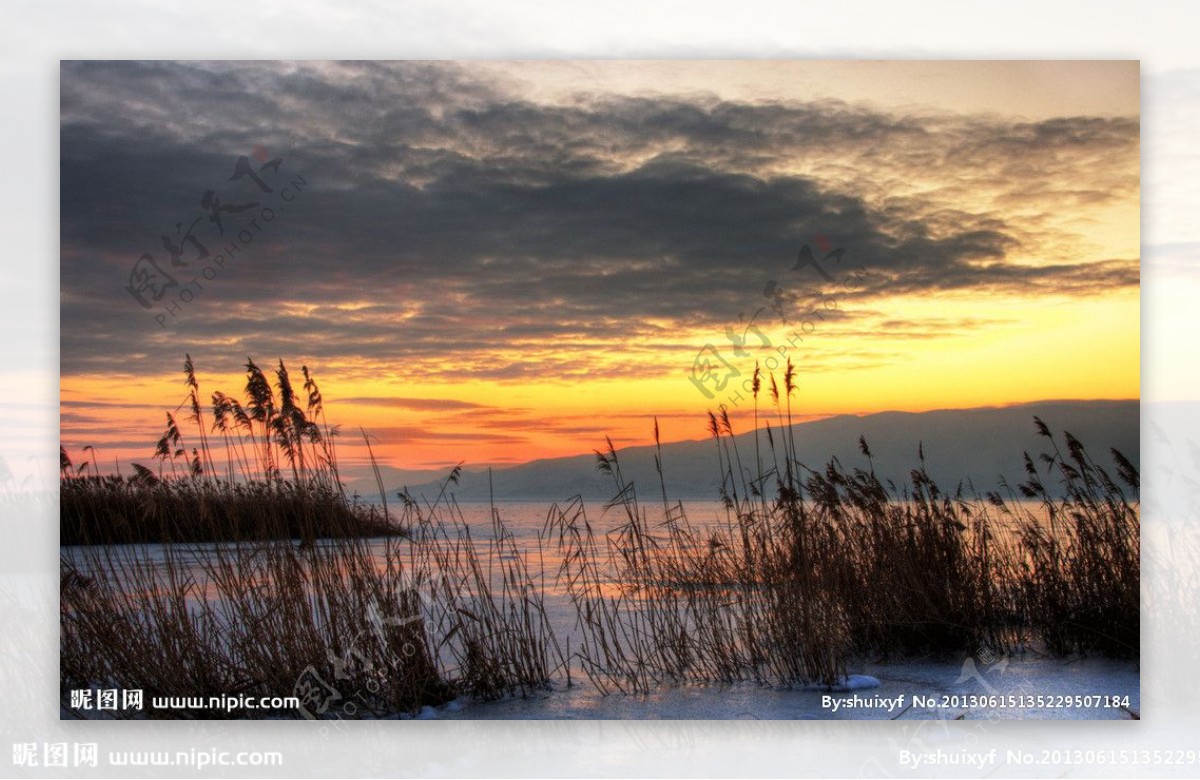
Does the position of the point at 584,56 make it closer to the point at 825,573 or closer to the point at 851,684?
the point at 825,573

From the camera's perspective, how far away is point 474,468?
416 cm

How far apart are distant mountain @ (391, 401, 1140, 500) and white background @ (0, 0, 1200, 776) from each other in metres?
0.45

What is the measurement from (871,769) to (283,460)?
8.09 feet

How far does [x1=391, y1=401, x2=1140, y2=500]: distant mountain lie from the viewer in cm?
419

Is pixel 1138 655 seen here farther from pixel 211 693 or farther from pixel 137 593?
pixel 137 593

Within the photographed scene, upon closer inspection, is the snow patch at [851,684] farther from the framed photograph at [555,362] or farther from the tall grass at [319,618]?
the tall grass at [319,618]

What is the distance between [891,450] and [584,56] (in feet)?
6.21

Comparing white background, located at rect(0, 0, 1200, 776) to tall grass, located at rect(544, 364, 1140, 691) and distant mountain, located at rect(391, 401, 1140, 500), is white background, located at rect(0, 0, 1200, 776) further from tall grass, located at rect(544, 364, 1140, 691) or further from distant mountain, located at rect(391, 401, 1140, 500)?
distant mountain, located at rect(391, 401, 1140, 500)

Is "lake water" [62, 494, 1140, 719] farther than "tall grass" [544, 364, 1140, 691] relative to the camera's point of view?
No

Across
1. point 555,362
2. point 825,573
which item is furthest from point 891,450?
point 555,362

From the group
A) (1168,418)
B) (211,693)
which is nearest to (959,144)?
(1168,418)

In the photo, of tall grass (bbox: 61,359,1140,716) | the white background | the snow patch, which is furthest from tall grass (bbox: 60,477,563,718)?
the snow patch

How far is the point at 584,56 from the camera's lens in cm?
415

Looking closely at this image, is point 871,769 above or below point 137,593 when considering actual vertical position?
below
